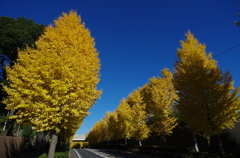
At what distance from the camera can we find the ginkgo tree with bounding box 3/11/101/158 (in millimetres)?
5797

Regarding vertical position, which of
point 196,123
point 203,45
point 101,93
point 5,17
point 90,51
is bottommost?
point 196,123

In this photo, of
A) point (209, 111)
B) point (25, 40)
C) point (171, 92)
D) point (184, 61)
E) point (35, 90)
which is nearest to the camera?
point (35, 90)

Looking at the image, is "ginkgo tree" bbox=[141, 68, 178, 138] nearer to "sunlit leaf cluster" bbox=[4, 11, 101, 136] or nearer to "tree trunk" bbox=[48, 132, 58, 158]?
"sunlit leaf cluster" bbox=[4, 11, 101, 136]

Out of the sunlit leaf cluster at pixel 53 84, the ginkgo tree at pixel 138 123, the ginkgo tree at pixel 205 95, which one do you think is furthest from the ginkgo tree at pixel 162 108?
the sunlit leaf cluster at pixel 53 84

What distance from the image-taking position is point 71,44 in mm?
7430

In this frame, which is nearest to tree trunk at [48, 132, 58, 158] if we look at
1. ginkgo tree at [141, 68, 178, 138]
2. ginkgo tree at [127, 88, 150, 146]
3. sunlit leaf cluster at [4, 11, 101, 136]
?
sunlit leaf cluster at [4, 11, 101, 136]

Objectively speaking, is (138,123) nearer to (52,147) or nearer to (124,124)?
(124,124)

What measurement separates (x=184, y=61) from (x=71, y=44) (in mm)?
8714

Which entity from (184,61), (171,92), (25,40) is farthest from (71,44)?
(25,40)

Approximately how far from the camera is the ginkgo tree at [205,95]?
27.8 feet

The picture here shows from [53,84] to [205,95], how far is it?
892 centimetres

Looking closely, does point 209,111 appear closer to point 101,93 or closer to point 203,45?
point 203,45

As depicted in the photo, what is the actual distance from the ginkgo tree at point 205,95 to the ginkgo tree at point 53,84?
646 cm

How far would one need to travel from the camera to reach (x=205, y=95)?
904 cm
